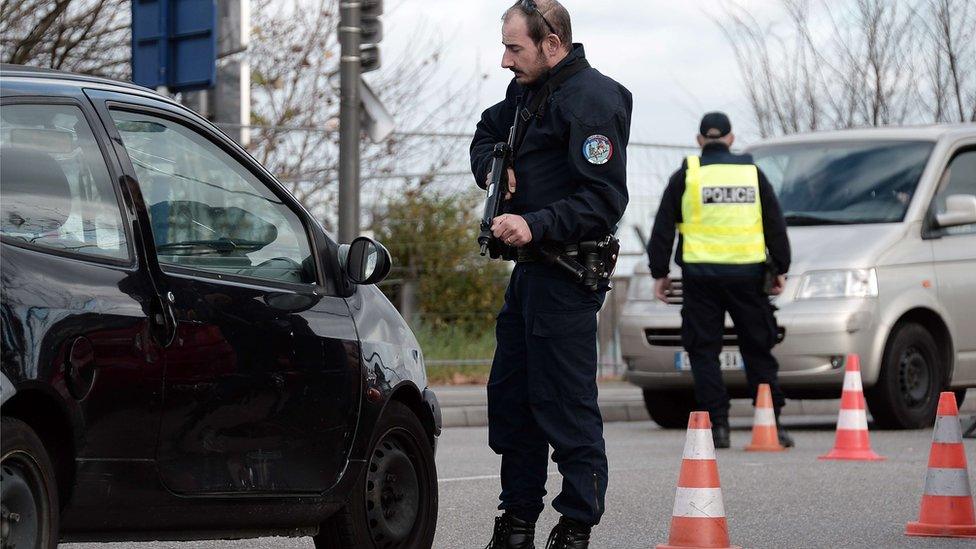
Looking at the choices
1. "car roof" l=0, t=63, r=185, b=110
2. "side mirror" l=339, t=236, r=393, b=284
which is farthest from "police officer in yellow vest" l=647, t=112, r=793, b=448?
"car roof" l=0, t=63, r=185, b=110

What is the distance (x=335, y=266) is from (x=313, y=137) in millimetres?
13822

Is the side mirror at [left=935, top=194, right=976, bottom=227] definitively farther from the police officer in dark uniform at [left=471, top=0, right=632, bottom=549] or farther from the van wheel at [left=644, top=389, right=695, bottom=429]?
the police officer in dark uniform at [left=471, top=0, right=632, bottom=549]

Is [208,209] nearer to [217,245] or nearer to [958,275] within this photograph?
[217,245]

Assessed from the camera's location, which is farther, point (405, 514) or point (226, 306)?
point (405, 514)

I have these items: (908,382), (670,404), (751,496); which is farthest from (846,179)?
(751,496)

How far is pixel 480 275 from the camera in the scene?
1694cm

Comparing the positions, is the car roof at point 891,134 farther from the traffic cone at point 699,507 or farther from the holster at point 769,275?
the traffic cone at point 699,507

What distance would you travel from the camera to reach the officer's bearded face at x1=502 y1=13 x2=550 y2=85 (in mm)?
5727

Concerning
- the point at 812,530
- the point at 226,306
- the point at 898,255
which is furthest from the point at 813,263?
the point at 226,306

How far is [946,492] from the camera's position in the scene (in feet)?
23.0

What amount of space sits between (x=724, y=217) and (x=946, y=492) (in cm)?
398

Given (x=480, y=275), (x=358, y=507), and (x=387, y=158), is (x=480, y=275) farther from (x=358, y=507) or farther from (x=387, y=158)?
(x=358, y=507)

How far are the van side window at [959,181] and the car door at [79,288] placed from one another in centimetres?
874

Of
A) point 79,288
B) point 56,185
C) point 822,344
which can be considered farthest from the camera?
point 822,344
